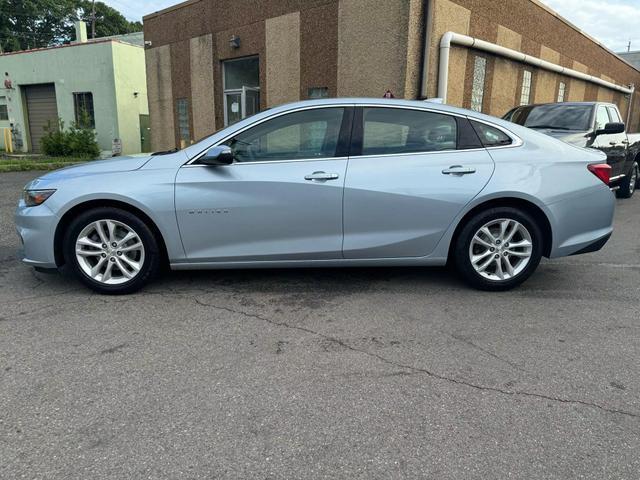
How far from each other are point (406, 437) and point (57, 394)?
1.85 meters

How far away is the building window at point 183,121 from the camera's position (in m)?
14.8

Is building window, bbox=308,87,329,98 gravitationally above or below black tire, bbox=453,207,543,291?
above

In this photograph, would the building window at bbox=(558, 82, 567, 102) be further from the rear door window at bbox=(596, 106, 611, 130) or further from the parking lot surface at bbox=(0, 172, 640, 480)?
the parking lot surface at bbox=(0, 172, 640, 480)

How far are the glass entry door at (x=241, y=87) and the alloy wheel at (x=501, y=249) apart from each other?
9.36 meters

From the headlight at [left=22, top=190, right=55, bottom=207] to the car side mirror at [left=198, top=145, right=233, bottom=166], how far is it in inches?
50.8

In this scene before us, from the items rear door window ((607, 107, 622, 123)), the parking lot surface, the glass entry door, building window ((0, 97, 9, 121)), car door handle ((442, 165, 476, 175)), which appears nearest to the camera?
the parking lot surface

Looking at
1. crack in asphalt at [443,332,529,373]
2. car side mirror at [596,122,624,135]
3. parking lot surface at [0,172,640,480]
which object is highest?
car side mirror at [596,122,624,135]

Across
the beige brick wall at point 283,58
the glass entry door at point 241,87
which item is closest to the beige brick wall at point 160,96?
the glass entry door at point 241,87

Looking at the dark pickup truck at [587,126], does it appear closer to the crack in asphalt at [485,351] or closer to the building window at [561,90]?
the crack in asphalt at [485,351]

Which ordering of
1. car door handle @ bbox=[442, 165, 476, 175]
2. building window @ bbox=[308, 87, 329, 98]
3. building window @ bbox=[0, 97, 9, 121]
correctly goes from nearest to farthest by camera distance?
car door handle @ bbox=[442, 165, 476, 175]
building window @ bbox=[308, 87, 329, 98]
building window @ bbox=[0, 97, 9, 121]

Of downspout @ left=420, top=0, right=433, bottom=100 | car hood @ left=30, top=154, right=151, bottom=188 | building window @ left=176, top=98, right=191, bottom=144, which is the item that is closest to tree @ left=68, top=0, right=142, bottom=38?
building window @ left=176, top=98, right=191, bottom=144

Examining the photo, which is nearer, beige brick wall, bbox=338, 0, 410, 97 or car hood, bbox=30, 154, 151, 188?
car hood, bbox=30, 154, 151, 188

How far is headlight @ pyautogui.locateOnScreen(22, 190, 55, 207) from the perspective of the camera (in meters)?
3.97

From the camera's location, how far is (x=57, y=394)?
262 centimetres
